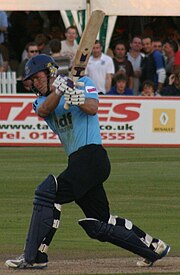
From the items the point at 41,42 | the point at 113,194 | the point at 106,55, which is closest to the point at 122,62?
the point at 106,55

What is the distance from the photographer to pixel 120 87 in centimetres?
2183

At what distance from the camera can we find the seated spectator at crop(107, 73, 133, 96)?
21.8 m

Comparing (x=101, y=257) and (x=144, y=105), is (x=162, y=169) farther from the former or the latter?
(x=101, y=257)

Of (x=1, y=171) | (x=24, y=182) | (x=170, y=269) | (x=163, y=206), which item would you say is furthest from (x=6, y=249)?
(x=1, y=171)

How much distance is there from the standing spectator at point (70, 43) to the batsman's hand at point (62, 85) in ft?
45.3

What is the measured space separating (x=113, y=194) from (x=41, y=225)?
5.37m

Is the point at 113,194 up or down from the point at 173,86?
down

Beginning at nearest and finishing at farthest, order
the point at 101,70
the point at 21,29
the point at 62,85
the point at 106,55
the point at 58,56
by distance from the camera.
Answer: the point at 62,85 → the point at 58,56 → the point at 101,70 → the point at 106,55 → the point at 21,29

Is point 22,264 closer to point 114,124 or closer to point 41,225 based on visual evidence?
point 41,225

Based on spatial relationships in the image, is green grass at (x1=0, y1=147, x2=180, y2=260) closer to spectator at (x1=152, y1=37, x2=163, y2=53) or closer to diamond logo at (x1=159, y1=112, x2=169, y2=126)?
diamond logo at (x1=159, y1=112, x2=169, y2=126)

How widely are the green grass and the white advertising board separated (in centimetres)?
30

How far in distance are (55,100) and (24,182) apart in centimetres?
668

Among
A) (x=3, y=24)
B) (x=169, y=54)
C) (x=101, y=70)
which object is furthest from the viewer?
(x=3, y=24)

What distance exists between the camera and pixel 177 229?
1187 centimetres
